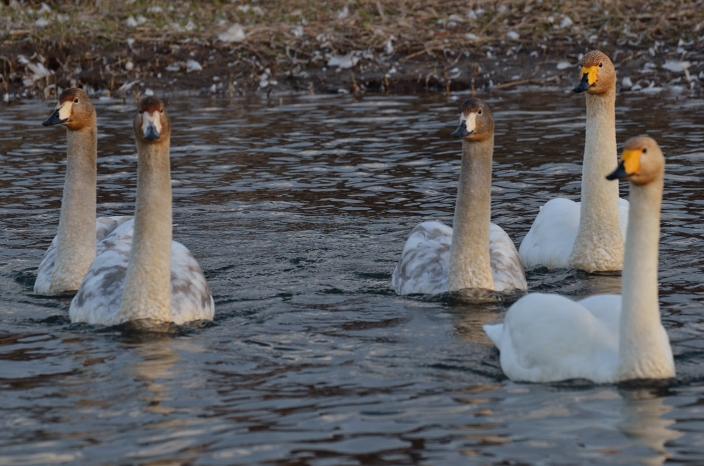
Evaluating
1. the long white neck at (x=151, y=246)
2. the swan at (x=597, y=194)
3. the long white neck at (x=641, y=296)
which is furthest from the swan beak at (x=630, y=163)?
the swan at (x=597, y=194)

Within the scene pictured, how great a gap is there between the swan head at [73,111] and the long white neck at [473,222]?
9.27 ft

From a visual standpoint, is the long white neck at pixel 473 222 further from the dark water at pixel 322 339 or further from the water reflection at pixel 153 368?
the water reflection at pixel 153 368

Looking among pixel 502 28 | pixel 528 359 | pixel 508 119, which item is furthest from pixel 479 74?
pixel 528 359

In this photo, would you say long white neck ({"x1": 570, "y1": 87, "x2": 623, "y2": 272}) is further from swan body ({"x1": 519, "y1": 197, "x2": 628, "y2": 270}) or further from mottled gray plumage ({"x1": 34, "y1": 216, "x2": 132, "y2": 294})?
mottled gray plumage ({"x1": 34, "y1": 216, "x2": 132, "y2": 294})

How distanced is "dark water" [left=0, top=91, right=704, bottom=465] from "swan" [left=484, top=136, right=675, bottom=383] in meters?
0.13

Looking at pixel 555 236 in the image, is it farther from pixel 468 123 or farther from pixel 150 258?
pixel 150 258

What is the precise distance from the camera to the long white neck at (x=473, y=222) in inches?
332

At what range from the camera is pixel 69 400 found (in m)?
6.24

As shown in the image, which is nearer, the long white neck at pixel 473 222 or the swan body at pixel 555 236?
the long white neck at pixel 473 222

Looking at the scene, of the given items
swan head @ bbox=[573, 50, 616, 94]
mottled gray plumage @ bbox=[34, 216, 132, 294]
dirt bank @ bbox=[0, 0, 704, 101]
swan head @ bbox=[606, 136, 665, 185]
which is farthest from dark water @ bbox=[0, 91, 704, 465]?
dirt bank @ bbox=[0, 0, 704, 101]

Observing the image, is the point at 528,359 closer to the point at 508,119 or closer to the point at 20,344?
the point at 20,344

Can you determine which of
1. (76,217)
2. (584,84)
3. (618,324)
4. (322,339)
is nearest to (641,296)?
(618,324)

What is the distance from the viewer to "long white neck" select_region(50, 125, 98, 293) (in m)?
8.90

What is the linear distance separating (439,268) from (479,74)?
11949mm
